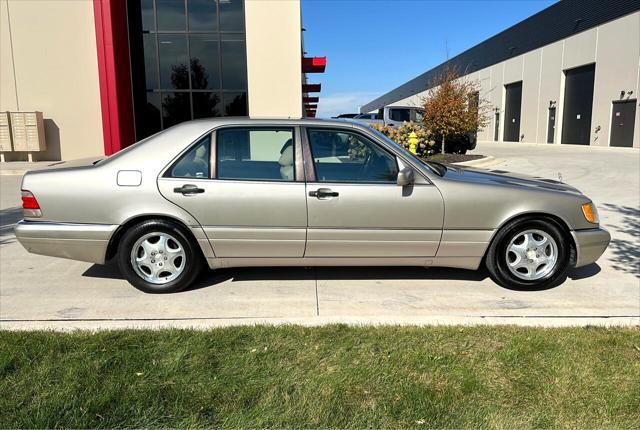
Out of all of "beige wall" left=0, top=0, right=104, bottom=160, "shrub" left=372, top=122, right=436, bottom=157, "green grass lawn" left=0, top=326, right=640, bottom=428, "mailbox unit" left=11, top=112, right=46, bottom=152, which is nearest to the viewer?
"green grass lawn" left=0, top=326, right=640, bottom=428

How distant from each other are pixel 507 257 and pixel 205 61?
14152 mm

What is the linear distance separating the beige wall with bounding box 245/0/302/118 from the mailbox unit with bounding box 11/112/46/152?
24.9 ft

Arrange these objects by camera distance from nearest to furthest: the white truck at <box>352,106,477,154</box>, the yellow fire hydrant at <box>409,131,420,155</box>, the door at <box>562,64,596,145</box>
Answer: the yellow fire hydrant at <box>409,131,420,155</box> → the white truck at <box>352,106,477,154</box> → the door at <box>562,64,596,145</box>

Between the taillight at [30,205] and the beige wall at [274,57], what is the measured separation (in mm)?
10591

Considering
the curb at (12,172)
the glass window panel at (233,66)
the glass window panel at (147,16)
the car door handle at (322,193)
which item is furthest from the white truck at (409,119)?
the car door handle at (322,193)

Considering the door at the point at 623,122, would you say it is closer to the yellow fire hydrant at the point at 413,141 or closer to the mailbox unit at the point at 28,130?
Answer: the yellow fire hydrant at the point at 413,141

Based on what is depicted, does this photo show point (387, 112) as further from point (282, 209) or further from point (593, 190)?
point (282, 209)

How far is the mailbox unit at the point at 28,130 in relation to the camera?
16.2 m

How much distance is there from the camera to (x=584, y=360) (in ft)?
10.3

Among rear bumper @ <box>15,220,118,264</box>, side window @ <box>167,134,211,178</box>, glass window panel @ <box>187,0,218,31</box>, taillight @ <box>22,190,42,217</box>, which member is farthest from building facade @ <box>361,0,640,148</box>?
taillight @ <box>22,190,42,217</box>

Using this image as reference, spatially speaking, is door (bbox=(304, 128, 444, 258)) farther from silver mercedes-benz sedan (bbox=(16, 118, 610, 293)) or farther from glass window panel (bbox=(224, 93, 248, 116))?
glass window panel (bbox=(224, 93, 248, 116))

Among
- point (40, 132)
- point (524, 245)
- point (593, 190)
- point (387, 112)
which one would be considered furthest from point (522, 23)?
point (524, 245)

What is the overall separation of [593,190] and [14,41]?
59.0 ft

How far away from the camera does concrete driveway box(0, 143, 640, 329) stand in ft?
12.6
